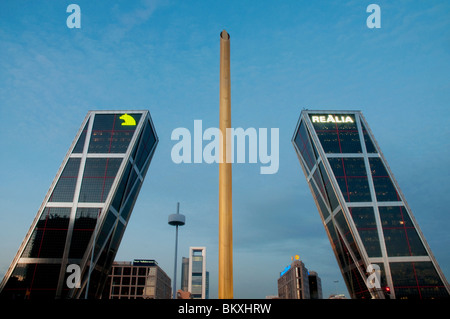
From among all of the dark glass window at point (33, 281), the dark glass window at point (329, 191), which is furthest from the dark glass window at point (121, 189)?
the dark glass window at point (329, 191)

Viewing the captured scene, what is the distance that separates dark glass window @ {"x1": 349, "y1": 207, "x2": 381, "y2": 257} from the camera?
281 feet

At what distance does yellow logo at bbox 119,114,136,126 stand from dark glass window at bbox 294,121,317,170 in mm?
50938

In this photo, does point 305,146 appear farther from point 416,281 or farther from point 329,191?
point 416,281

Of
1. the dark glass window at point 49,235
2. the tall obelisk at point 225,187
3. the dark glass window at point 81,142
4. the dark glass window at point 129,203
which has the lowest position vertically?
the tall obelisk at point 225,187

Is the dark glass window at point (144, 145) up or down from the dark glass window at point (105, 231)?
up

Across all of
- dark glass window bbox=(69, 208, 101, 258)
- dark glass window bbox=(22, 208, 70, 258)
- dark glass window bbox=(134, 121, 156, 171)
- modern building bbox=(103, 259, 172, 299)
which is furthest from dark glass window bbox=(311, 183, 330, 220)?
modern building bbox=(103, 259, 172, 299)

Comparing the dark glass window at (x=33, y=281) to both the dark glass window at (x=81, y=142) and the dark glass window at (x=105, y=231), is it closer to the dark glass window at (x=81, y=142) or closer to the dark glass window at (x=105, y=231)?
the dark glass window at (x=105, y=231)

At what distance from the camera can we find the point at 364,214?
88.1 meters

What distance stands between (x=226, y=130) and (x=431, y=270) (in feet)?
306

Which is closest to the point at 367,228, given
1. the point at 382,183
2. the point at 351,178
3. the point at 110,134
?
the point at 351,178

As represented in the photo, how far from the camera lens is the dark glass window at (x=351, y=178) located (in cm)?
9019

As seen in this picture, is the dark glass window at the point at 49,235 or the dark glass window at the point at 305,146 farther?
the dark glass window at the point at 305,146

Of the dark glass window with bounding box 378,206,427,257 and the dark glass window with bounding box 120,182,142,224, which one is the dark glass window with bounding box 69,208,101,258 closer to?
the dark glass window with bounding box 120,182,142,224

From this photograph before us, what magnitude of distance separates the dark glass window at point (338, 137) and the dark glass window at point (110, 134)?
54.0 meters
